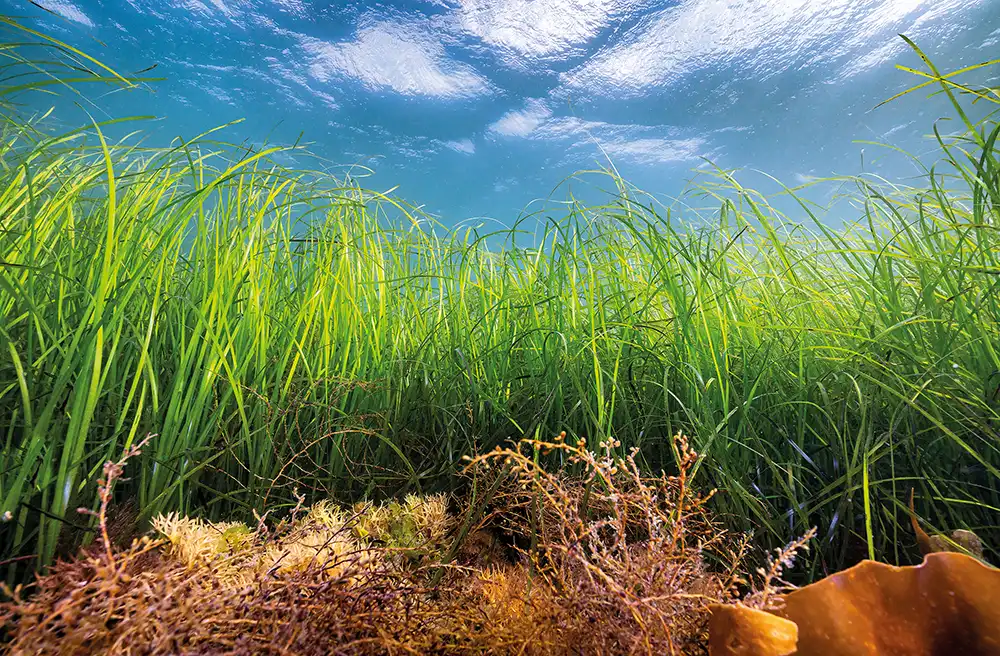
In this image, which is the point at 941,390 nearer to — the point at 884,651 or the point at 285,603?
the point at 884,651

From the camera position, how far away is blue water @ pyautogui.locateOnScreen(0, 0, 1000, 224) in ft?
96.1

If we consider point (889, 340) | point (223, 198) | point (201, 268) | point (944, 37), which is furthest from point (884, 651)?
point (944, 37)

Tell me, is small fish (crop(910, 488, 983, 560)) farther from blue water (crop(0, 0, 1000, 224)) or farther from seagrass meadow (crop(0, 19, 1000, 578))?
blue water (crop(0, 0, 1000, 224))

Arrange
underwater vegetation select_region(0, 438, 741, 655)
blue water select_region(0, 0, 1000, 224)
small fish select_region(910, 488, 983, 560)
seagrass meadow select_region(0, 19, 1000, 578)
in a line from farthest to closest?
blue water select_region(0, 0, 1000, 224) → seagrass meadow select_region(0, 19, 1000, 578) → small fish select_region(910, 488, 983, 560) → underwater vegetation select_region(0, 438, 741, 655)

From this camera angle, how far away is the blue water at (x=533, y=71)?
96.1 ft

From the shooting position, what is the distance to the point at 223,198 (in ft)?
6.23

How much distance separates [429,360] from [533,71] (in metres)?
A: 35.8

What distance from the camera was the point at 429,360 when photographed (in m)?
2.11

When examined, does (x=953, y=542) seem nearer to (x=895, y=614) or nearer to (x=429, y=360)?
(x=895, y=614)

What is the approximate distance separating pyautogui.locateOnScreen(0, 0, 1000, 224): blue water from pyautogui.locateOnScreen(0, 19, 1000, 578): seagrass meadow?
27.0 metres

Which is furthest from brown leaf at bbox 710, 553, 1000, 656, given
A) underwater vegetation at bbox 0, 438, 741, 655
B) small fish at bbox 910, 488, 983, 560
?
small fish at bbox 910, 488, 983, 560

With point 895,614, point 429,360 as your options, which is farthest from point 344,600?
point 429,360

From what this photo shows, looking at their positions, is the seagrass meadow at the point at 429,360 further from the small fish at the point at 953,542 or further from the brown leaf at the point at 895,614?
the brown leaf at the point at 895,614

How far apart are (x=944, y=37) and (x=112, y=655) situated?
4741 centimetres
